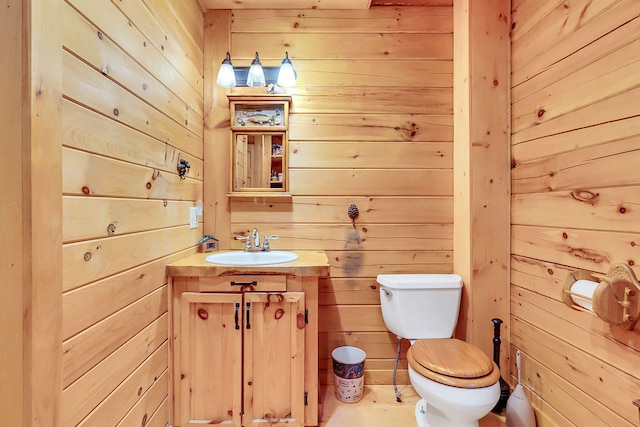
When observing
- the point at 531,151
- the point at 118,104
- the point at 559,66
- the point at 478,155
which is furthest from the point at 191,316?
the point at 559,66

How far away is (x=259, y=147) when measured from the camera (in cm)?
186

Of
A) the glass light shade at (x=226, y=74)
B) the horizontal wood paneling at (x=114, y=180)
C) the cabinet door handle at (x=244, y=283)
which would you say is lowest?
the cabinet door handle at (x=244, y=283)

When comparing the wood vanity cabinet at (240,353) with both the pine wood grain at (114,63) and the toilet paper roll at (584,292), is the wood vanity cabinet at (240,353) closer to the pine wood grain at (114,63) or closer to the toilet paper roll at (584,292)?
the pine wood grain at (114,63)

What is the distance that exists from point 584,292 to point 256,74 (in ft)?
6.39

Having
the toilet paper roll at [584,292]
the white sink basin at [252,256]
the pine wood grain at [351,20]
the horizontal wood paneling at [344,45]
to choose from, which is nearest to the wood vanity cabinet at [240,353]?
the white sink basin at [252,256]

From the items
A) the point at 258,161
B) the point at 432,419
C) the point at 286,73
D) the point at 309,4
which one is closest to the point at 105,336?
the point at 258,161

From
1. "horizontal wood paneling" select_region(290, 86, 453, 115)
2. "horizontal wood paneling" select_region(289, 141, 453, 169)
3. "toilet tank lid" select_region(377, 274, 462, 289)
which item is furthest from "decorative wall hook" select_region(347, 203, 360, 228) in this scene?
"horizontal wood paneling" select_region(290, 86, 453, 115)

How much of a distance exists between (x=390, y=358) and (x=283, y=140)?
1604mm

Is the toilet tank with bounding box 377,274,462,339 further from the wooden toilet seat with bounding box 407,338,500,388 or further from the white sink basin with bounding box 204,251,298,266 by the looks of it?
the white sink basin with bounding box 204,251,298,266

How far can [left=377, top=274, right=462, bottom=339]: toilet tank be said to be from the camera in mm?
1633

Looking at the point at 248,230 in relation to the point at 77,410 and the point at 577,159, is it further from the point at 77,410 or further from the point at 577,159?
the point at 577,159

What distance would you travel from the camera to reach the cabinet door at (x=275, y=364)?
4.59ft

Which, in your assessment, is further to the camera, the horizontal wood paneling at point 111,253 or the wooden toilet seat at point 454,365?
the wooden toilet seat at point 454,365

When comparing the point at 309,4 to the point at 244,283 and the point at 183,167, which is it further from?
the point at 244,283
